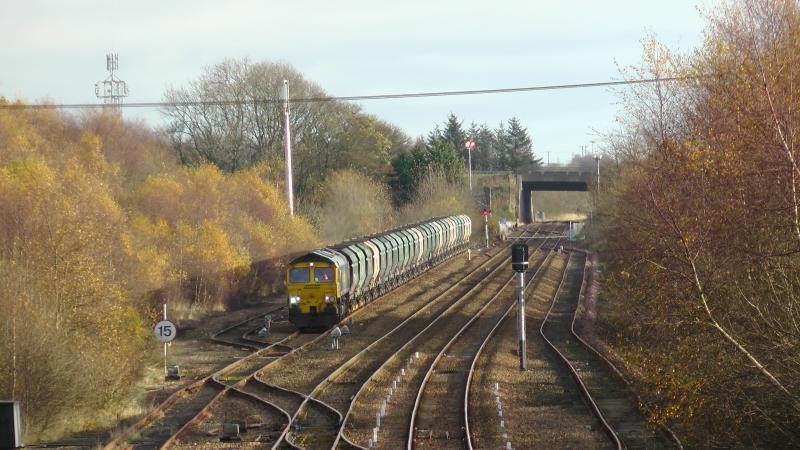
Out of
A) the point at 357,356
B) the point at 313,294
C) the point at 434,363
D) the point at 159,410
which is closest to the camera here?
the point at 159,410

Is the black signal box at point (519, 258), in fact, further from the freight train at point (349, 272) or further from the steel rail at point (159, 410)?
the freight train at point (349, 272)

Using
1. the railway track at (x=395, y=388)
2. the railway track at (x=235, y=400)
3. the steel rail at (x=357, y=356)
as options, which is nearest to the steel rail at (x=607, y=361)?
the railway track at (x=395, y=388)

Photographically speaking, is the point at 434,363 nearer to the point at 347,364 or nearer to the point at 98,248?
the point at 347,364

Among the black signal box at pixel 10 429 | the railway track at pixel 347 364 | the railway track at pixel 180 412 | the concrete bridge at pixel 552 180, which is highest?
the concrete bridge at pixel 552 180

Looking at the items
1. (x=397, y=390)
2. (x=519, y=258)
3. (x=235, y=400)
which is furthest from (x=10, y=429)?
(x=519, y=258)

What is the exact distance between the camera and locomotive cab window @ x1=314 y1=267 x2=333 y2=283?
31.4m

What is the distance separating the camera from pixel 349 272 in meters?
33.8

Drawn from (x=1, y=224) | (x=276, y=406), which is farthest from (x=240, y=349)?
(x=276, y=406)

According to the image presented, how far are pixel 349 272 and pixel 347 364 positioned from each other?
32.8ft

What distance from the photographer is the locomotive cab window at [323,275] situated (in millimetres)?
31422

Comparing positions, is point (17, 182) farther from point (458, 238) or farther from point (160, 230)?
point (458, 238)

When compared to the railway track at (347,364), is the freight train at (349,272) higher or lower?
higher

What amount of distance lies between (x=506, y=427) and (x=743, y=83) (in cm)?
747

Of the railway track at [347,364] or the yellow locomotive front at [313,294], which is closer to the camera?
the railway track at [347,364]
